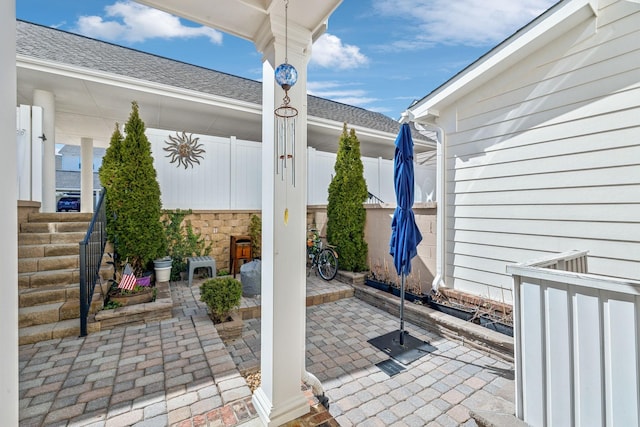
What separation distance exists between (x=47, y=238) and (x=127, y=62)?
433 centimetres

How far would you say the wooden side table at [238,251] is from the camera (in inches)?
240

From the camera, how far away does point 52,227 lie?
4656 mm

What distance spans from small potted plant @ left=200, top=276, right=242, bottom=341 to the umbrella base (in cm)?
187

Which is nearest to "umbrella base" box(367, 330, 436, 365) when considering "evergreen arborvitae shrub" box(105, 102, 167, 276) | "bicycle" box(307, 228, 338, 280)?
"bicycle" box(307, 228, 338, 280)

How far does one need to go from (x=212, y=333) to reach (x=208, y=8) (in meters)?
3.32

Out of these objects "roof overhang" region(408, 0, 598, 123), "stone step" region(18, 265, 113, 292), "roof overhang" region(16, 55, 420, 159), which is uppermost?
"roof overhang" region(16, 55, 420, 159)

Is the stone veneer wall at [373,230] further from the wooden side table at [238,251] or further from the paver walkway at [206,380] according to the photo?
the paver walkway at [206,380]

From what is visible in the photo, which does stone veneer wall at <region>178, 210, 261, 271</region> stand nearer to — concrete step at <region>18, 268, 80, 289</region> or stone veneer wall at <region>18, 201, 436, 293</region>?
stone veneer wall at <region>18, 201, 436, 293</region>

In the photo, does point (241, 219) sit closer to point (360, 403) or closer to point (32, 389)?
point (32, 389)

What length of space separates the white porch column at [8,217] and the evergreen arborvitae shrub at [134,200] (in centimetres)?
434

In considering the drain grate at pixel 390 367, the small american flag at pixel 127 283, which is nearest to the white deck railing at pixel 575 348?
the drain grate at pixel 390 367

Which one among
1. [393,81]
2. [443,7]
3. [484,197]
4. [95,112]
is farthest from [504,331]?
[95,112]

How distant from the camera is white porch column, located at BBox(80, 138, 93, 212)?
25.9 feet

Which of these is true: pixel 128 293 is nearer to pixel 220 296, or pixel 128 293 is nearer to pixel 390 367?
pixel 220 296
